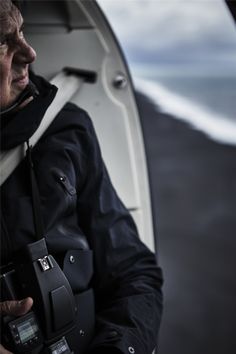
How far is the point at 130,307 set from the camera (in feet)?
4.71

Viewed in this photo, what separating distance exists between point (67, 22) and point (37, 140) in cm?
64

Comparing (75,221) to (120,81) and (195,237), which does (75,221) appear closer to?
(120,81)

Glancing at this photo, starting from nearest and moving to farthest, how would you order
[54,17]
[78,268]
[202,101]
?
[78,268] → [54,17] → [202,101]

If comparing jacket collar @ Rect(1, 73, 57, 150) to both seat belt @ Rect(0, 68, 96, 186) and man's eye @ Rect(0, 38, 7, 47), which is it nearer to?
seat belt @ Rect(0, 68, 96, 186)

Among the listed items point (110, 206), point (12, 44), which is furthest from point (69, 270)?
point (12, 44)

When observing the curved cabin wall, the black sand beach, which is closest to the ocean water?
the black sand beach

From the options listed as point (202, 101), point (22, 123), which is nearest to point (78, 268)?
point (22, 123)

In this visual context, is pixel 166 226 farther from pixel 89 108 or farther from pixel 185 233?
pixel 89 108

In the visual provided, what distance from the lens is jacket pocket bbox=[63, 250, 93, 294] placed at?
134 cm

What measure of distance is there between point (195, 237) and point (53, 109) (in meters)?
2.94

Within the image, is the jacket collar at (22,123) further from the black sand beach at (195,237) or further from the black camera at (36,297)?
the black sand beach at (195,237)

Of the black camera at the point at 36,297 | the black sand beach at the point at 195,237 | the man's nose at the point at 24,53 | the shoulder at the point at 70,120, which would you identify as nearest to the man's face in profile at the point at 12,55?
the man's nose at the point at 24,53

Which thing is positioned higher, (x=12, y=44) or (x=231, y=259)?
(x=12, y=44)

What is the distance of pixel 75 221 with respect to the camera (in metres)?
1.45
